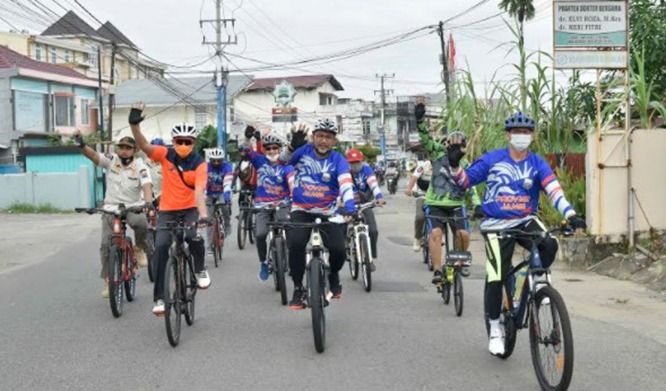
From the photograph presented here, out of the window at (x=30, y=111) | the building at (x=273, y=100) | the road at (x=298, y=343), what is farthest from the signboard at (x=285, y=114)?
the road at (x=298, y=343)

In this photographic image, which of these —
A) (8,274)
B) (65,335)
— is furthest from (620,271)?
(8,274)

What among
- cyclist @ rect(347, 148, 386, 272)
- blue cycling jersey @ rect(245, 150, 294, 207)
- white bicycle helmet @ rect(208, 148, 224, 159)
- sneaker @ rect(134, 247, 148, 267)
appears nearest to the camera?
sneaker @ rect(134, 247, 148, 267)

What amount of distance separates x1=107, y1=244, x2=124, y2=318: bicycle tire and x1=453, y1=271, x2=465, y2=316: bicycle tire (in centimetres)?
352

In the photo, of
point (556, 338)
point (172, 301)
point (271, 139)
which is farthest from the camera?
point (271, 139)

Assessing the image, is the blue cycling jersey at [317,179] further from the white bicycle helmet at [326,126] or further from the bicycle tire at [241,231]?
the bicycle tire at [241,231]

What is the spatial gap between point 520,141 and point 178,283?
328cm

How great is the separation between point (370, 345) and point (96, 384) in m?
2.38

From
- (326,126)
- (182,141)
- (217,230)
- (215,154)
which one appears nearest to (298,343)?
(326,126)

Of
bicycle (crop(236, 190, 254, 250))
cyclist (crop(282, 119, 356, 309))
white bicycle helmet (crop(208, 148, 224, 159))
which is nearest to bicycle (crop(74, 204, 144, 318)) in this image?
cyclist (crop(282, 119, 356, 309))

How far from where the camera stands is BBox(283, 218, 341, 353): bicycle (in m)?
6.53

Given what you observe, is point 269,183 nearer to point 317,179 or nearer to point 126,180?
point 126,180

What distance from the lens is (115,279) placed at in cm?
822

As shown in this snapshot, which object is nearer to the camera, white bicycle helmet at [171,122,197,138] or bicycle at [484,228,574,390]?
bicycle at [484,228,574,390]

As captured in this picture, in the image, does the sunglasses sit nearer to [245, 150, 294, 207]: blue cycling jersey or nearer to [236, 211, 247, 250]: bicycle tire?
[245, 150, 294, 207]: blue cycling jersey
